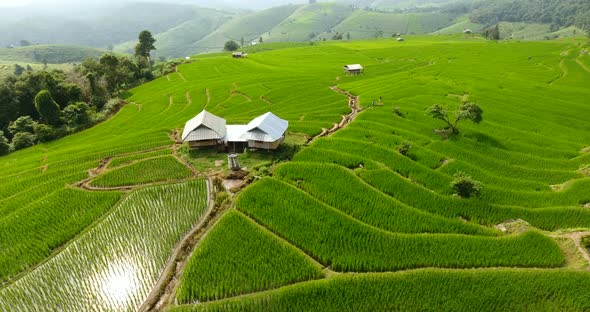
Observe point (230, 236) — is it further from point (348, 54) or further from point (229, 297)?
point (348, 54)

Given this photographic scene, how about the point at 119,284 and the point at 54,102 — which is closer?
the point at 119,284

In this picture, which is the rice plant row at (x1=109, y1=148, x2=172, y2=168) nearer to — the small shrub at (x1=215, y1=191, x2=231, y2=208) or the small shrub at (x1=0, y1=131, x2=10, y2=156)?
the small shrub at (x1=215, y1=191, x2=231, y2=208)

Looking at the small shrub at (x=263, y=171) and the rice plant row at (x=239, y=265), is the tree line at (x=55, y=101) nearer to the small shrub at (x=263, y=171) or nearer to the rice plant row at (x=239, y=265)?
the small shrub at (x=263, y=171)

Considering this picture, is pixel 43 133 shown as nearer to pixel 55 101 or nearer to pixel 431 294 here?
pixel 55 101

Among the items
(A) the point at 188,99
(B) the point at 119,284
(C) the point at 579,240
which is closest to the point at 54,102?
(A) the point at 188,99

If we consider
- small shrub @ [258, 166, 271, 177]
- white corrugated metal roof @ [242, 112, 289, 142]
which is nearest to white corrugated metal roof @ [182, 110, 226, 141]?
white corrugated metal roof @ [242, 112, 289, 142]

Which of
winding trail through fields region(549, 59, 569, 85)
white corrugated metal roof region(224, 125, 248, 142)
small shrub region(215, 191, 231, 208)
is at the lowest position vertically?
small shrub region(215, 191, 231, 208)
